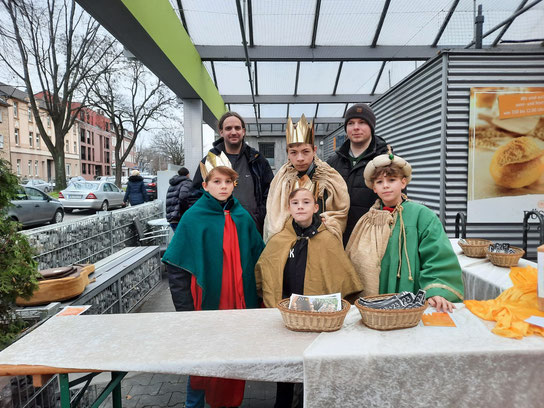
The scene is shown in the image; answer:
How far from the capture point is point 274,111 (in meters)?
14.3

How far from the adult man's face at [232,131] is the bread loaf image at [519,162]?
4071 millimetres

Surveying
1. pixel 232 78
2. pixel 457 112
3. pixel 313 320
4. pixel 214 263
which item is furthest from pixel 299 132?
pixel 232 78

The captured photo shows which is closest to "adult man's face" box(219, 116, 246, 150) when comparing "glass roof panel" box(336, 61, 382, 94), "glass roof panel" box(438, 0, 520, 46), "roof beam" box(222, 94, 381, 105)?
"glass roof panel" box(438, 0, 520, 46)

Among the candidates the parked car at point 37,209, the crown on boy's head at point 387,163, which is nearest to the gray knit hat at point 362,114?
the crown on boy's head at point 387,163

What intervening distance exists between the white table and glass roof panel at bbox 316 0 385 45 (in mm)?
5974

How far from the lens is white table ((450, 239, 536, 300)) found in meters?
2.72

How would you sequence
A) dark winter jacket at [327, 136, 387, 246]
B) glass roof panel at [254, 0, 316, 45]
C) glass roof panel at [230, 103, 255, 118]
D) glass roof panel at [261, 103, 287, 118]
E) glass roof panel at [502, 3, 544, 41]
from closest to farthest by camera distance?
dark winter jacket at [327, 136, 387, 246] < glass roof panel at [502, 3, 544, 41] < glass roof panel at [254, 0, 316, 45] < glass roof panel at [230, 103, 255, 118] < glass roof panel at [261, 103, 287, 118]

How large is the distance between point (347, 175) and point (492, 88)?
3742 millimetres

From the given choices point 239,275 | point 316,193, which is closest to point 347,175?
point 316,193

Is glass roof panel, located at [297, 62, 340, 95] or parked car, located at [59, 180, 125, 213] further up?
glass roof panel, located at [297, 62, 340, 95]

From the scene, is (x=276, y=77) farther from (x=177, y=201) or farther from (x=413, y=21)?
(x=177, y=201)

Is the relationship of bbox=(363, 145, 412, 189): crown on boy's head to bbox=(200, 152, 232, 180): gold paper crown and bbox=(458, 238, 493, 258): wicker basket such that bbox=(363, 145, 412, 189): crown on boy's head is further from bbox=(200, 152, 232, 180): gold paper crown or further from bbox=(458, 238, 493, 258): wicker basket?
bbox=(458, 238, 493, 258): wicker basket

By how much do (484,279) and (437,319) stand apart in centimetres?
133

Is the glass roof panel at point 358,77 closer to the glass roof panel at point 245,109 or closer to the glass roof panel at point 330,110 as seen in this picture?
the glass roof panel at point 330,110
